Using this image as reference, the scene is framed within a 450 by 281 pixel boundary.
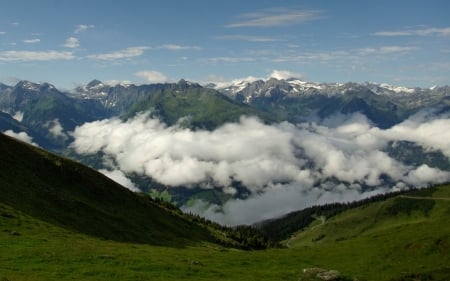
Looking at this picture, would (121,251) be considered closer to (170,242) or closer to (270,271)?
(270,271)

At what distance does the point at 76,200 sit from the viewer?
102 meters

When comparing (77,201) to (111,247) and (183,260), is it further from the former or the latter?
(183,260)

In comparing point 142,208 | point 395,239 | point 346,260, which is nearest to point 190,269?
point 346,260

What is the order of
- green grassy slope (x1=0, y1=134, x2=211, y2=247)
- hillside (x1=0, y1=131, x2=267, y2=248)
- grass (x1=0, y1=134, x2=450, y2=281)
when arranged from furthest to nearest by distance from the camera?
green grassy slope (x1=0, y1=134, x2=211, y2=247)
hillside (x1=0, y1=131, x2=267, y2=248)
grass (x1=0, y1=134, x2=450, y2=281)

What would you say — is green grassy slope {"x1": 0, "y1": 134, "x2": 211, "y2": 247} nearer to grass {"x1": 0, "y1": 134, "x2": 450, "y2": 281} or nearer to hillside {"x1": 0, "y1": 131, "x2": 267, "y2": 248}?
hillside {"x1": 0, "y1": 131, "x2": 267, "y2": 248}

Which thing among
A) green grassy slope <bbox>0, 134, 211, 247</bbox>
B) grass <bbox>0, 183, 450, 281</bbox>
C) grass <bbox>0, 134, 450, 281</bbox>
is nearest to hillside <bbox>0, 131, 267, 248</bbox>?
green grassy slope <bbox>0, 134, 211, 247</bbox>

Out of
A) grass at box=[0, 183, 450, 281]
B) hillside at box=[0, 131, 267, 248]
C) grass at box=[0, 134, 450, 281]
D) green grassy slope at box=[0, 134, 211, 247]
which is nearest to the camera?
grass at box=[0, 183, 450, 281]

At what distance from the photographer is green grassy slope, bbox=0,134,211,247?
87306 millimetres

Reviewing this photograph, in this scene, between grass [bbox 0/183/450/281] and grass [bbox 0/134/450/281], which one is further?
grass [bbox 0/134/450/281]

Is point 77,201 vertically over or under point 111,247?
over

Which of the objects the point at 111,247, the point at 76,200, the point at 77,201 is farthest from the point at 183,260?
the point at 76,200

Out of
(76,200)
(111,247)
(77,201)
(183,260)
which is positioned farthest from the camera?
(76,200)

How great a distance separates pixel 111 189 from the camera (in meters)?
129

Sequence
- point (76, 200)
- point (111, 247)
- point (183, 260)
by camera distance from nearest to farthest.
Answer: point (183, 260), point (111, 247), point (76, 200)
